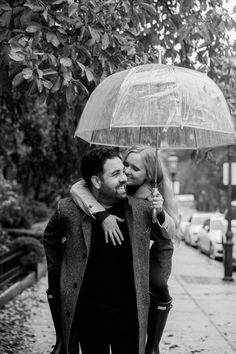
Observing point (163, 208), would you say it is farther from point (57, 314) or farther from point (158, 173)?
point (57, 314)

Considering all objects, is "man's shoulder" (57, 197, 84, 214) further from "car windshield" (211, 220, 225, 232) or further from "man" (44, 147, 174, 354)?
"car windshield" (211, 220, 225, 232)

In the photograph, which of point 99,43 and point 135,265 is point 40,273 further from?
point 135,265

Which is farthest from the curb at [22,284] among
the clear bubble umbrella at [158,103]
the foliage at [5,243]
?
the clear bubble umbrella at [158,103]

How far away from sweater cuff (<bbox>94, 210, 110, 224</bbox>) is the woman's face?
0.83 m

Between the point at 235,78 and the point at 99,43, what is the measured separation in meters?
2.27

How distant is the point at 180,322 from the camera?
9875mm

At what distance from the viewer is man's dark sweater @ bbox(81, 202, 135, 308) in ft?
13.2

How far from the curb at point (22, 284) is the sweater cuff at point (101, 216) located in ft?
20.3

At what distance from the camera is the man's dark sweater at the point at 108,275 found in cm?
402

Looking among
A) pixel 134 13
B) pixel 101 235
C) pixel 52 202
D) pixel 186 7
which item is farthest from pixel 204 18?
pixel 52 202

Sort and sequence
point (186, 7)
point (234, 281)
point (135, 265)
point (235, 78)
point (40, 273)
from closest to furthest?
point (135, 265) < point (186, 7) < point (235, 78) < point (40, 273) < point (234, 281)

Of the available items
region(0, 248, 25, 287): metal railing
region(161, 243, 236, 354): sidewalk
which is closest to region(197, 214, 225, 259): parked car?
region(161, 243, 236, 354): sidewalk

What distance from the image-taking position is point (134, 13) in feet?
20.6

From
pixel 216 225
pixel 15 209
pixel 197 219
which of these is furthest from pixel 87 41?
pixel 197 219
